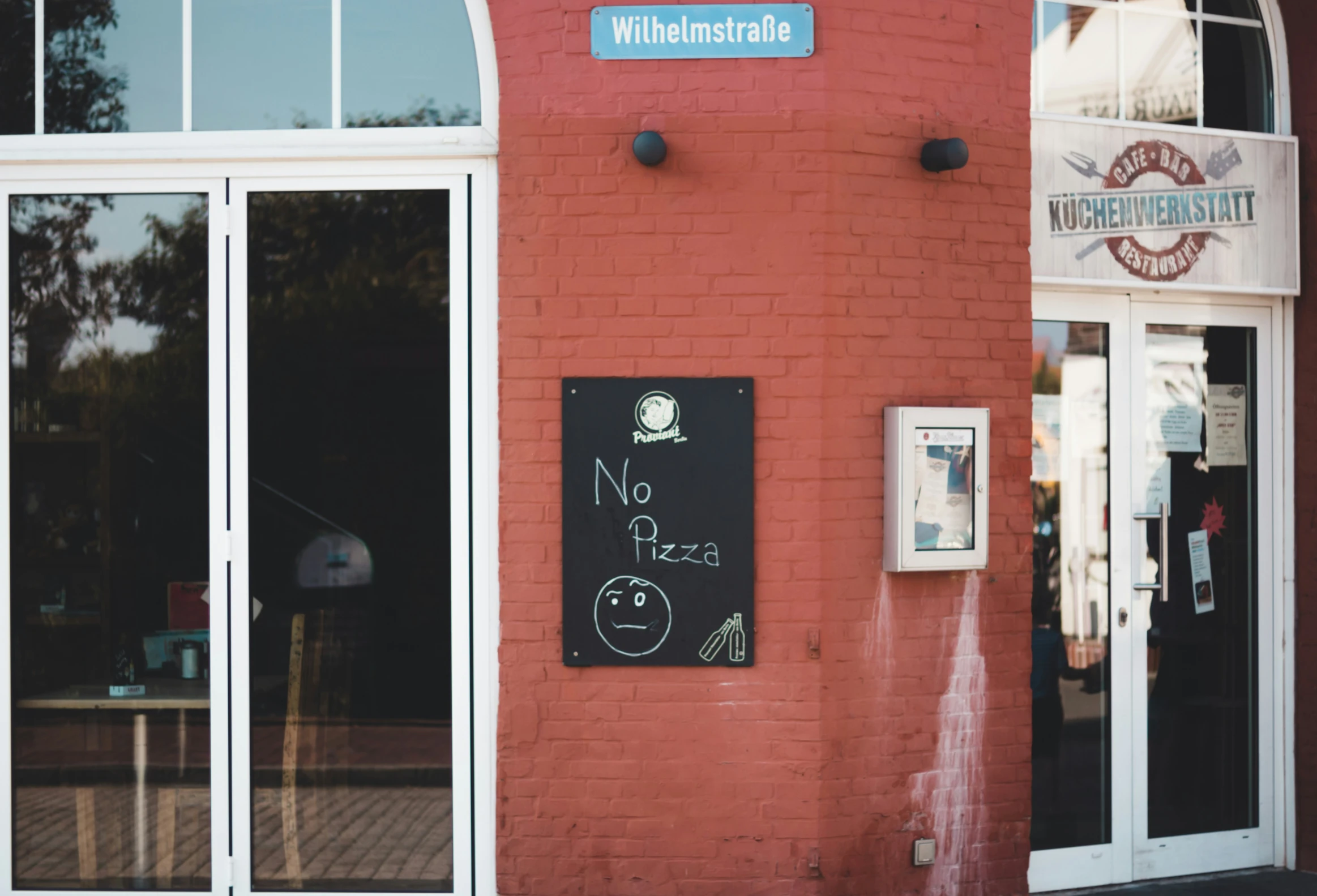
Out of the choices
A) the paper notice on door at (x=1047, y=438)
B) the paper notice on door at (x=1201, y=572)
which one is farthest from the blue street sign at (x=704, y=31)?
the paper notice on door at (x=1201, y=572)

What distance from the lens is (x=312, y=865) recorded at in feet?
Result: 13.7

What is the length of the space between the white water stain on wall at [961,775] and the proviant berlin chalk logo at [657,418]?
134 cm

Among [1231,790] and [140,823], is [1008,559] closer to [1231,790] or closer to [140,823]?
[1231,790]

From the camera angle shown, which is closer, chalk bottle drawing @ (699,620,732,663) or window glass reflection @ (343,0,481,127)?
chalk bottle drawing @ (699,620,732,663)

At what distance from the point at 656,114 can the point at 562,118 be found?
14.3 inches

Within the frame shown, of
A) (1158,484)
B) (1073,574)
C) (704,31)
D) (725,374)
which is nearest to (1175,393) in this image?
(1158,484)

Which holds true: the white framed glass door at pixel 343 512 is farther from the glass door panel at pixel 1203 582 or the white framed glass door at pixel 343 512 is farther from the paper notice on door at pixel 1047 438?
the glass door panel at pixel 1203 582

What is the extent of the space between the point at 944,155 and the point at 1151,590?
7.44 feet

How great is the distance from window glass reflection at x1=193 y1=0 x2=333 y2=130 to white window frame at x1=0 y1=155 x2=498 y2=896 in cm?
20

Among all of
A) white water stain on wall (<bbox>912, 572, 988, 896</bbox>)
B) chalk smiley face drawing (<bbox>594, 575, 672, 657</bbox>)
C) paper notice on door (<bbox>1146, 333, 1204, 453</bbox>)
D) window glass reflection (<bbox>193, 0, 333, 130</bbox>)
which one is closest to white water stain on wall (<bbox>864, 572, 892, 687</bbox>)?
white water stain on wall (<bbox>912, 572, 988, 896</bbox>)

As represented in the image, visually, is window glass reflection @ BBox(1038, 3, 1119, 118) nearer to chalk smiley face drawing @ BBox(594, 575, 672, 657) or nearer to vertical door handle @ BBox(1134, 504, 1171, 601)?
vertical door handle @ BBox(1134, 504, 1171, 601)

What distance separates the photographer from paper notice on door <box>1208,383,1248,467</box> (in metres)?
4.92

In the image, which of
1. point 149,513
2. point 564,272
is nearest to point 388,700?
point 149,513

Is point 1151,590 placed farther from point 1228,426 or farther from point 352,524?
point 352,524
